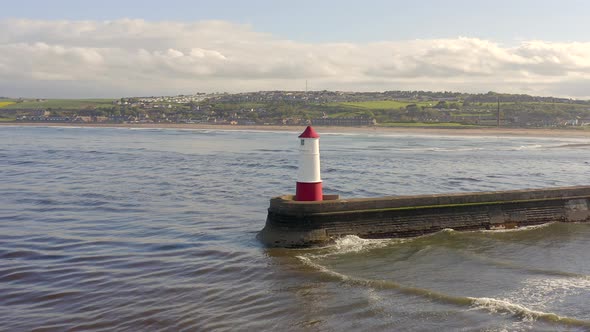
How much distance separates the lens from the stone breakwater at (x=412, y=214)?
10.2 m

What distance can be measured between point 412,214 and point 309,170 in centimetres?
215

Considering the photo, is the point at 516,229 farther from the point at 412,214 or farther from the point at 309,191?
the point at 309,191

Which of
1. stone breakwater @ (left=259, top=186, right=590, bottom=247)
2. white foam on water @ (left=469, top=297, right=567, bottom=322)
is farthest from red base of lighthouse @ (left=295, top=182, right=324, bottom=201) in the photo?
white foam on water @ (left=469, top=297, right=567, bottom=322)

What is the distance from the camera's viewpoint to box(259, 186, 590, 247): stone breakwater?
1018cm

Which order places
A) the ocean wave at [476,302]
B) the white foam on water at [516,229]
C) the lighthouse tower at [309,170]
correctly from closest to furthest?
the ocean wave at [476,302], the lighthouse tower at [309,170], the white foam on water at [516,229]

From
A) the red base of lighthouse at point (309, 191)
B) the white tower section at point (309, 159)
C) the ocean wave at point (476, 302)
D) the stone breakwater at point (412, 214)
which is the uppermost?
the white tower section at point (309, 159)

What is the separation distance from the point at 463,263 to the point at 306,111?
12242 centimetres

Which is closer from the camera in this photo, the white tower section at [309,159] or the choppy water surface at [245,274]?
the choppy water surface at [245,274]

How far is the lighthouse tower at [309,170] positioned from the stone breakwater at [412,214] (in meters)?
0.23

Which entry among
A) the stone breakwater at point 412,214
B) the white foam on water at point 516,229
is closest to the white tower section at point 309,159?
the stone breakwater at point 412,214

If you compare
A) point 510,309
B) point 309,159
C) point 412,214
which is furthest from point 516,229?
point 510,309

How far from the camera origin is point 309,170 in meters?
10.4

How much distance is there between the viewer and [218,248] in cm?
1040

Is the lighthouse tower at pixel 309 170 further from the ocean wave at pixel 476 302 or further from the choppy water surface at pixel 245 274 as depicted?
the ocean wave at pixel 476 302
